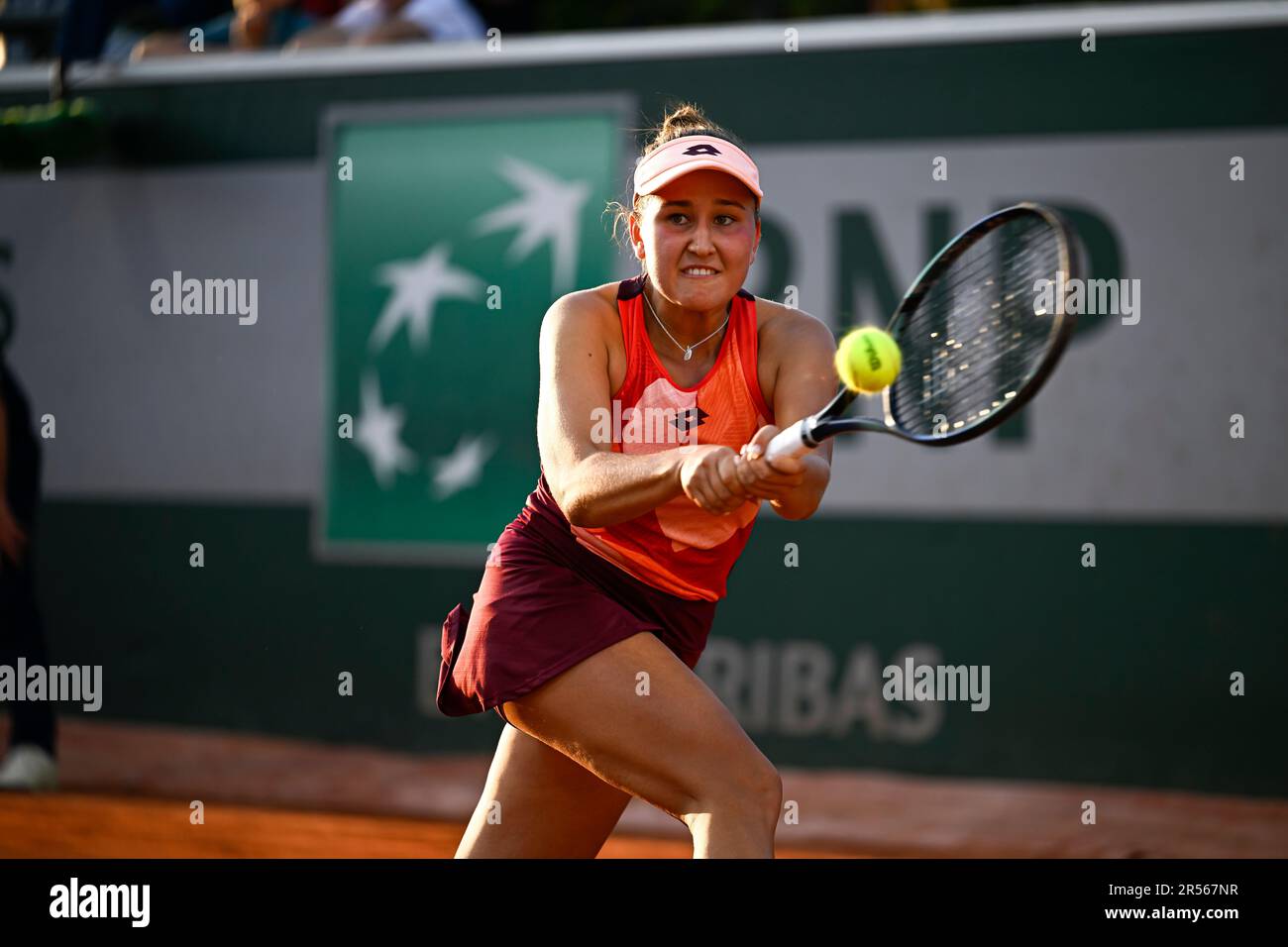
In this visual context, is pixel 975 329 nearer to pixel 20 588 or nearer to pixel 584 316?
pixel 584 316

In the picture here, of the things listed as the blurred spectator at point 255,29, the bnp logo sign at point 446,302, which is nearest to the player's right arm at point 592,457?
the bnp logo sign at point 446,302

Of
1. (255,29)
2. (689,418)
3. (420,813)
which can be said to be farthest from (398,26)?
(689,418)

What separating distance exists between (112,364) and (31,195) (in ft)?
2.82

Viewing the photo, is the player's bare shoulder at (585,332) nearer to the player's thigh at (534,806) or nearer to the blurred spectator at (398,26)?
the player's thigh at (534,806)

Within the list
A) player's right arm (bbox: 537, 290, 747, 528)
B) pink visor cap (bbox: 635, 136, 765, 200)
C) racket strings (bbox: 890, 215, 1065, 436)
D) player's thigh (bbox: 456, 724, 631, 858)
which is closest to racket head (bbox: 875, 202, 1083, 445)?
racket strings (bbox: 890, 215, 1065, 436)

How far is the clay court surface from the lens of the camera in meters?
5.38

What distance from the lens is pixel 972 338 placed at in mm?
2775

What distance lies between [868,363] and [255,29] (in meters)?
5.58

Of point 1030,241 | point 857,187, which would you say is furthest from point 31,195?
point 1030,241

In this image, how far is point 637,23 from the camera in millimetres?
9164

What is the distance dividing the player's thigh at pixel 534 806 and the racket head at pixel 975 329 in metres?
0.87

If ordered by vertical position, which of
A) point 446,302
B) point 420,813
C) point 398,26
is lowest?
point 420,813

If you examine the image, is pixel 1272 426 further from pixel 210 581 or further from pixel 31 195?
pixel 31 195

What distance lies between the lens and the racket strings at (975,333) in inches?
104
